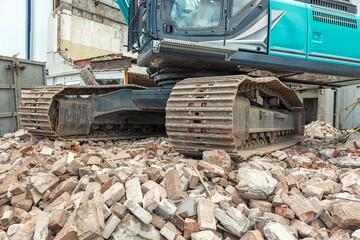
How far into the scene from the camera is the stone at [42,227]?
1.71 metres

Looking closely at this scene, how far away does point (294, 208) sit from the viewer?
1.92 metres

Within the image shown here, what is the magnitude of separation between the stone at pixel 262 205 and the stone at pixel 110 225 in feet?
2.93

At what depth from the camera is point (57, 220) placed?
69.2 inches

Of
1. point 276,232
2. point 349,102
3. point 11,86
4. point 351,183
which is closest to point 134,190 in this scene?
point 276,232

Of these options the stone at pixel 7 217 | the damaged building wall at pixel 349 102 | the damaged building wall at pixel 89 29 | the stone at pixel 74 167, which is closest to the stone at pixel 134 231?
the stone at pixel 7 217

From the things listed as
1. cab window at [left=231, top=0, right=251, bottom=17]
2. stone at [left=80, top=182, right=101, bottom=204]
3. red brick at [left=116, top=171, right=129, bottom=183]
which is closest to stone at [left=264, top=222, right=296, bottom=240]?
red brick at [left=116, top=171, right=129, bottom=183]

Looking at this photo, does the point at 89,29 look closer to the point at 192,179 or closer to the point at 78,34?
the point at 78,34

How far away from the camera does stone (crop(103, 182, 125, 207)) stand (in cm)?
187

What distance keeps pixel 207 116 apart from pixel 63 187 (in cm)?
138

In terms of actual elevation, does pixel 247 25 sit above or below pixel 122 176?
above

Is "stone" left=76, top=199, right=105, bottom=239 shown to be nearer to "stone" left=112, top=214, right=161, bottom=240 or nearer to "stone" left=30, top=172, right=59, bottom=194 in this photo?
"stone" left=112, top=214, right=161, bottom=240

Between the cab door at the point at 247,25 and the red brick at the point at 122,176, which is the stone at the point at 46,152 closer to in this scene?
the red brick at the point at 122,176

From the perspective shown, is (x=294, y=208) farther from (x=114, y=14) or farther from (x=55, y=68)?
(x=114, y=14)

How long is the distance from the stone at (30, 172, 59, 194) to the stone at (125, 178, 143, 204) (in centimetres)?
64
